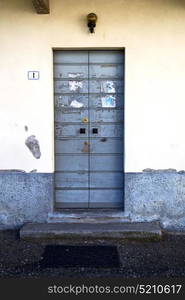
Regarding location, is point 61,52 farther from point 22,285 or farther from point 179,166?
point 22,285

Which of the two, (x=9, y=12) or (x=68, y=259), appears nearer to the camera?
(x=68, y=259)

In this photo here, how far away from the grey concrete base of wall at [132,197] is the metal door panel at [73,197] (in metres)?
0.25

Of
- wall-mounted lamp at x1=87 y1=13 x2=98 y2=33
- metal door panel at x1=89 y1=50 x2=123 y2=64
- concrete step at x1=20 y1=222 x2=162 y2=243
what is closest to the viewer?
concrete step at x1=20 y1=222 x2=162 y2=243

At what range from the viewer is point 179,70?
22.4 ft

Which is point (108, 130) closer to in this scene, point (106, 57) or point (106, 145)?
point (106, 145)

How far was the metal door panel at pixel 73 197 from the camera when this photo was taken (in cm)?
723

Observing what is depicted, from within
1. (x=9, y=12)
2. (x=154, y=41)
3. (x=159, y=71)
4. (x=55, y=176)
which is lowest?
(x=55, y=176)

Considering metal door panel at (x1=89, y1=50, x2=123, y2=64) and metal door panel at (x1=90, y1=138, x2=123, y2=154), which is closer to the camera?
metal door panel at (x1=89, y1=50, x2=123, y2=64)

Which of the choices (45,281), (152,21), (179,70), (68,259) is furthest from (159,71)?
(45,281)

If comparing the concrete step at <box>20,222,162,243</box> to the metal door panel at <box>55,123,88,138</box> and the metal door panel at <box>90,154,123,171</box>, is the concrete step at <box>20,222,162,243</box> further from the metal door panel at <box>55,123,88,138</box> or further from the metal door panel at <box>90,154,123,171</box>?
the metal door panel at <box>55,123,88,138</box>

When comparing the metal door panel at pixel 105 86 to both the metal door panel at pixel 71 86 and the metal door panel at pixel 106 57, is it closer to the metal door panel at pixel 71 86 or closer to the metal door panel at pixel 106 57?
the metal door panel at pixel 71 86

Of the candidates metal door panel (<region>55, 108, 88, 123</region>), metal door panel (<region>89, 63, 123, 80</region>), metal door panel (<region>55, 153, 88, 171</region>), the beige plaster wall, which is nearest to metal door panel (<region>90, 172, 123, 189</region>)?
metal door panel (<region>55, 153, 88, 171</region>)

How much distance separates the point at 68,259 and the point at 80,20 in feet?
11.5

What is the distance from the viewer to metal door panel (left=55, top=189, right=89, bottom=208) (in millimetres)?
7227
